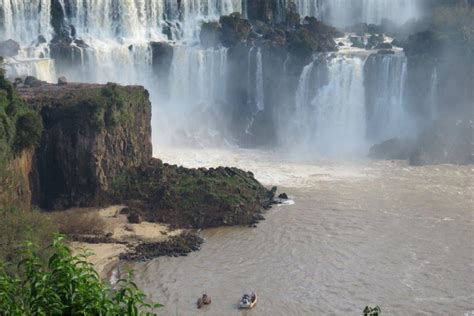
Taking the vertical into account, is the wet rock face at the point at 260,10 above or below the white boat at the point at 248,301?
above

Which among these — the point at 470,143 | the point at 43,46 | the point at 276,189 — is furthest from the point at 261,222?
the point at 43,46

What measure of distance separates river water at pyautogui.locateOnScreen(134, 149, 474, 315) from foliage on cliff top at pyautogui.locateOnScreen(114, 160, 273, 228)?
0.93m

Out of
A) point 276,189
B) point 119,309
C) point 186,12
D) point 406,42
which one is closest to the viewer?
point 119,309

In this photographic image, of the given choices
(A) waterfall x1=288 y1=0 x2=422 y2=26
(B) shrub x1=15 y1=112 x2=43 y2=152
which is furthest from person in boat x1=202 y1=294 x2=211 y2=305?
(A) waterfall x1=288 y1=0 x2=422 y2=26

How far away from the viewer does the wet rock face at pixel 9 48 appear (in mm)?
49156

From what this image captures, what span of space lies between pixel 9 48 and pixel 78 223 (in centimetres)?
1945

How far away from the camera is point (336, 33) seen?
59938 millimetres

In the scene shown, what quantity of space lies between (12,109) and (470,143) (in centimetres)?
2657

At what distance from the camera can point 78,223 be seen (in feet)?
112

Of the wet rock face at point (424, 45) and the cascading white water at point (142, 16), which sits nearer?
the wet rock face at point (424, 45)

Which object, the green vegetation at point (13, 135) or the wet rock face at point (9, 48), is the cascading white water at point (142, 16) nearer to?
the wet rock face at point (9, 48)

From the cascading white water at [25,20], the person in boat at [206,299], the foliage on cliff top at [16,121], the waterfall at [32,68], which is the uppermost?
the cascading white water at [25,20]

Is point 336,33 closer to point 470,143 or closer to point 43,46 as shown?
point 470,143

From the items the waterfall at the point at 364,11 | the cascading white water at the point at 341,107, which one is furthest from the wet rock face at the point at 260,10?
the cascading white water at the point at 341,107
